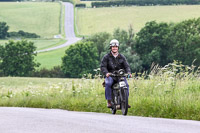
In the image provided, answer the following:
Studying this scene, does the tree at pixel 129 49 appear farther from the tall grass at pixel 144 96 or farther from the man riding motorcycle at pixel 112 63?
the man riding motorcycle at pixel 112 63

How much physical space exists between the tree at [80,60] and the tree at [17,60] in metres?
6.71

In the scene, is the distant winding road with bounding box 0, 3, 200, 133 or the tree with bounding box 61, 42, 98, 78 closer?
the distant winding road with bounding box 0, 3, 200, 133

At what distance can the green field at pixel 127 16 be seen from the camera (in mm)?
126144

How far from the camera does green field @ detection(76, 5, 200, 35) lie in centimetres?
12614

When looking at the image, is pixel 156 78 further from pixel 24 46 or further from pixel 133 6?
pixel 133 6

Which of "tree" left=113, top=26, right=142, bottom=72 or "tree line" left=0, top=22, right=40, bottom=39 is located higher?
"tree line" left=0, top=22, right=40, bottom=39

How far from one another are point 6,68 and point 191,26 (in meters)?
38.8

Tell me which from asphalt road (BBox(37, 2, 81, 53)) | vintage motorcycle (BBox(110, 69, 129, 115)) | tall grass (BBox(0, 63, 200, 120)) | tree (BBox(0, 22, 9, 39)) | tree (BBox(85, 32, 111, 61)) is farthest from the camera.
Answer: tree (BBox(0, 22, 9, 39))

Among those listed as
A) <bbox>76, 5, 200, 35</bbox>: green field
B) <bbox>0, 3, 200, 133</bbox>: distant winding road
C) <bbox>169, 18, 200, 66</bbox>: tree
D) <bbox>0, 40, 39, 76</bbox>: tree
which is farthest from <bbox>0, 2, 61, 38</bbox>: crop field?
<bbox>0, 3, 200, 133</bbox>: distant winding road

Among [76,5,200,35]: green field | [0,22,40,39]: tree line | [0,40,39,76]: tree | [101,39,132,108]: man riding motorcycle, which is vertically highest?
[76,5,200,35]: green field

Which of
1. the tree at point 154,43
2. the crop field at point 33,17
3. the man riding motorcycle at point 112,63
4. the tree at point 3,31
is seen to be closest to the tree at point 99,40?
the tree at point 154,43

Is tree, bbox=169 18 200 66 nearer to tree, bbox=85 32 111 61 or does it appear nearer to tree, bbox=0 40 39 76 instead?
tree, bbox=85 32 111 61

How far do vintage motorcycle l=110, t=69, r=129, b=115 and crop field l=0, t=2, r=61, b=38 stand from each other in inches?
4724

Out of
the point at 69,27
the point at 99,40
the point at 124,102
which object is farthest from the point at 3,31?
the point at 124,102
